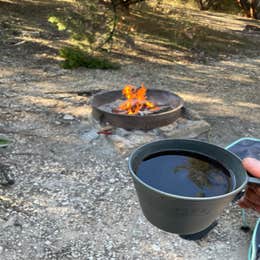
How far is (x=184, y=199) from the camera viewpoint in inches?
54.8

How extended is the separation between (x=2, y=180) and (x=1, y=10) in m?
5.12

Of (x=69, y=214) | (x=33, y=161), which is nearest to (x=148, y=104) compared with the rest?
(x=33, y=161)

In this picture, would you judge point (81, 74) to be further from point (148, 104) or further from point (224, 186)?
point (224, 186)

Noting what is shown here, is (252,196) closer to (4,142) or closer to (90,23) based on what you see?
(4,142)

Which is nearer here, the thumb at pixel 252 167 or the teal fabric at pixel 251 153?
the thumb at pixel 252 167

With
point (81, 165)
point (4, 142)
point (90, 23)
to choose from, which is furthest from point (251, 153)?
point (90, 23)

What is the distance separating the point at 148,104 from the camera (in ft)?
12.1

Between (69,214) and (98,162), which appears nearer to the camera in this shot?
(69,214)

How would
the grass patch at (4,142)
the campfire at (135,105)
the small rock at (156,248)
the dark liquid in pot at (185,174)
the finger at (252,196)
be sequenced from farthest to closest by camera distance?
1. the campfire at (135,105)
2. the grass patch at (4,142)
3. the small rock at (156,248)
4. the finger at (252,196)
5. the dark liquid in pot at (185,174)

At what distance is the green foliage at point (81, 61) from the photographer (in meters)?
5.25

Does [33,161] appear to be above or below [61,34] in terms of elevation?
below

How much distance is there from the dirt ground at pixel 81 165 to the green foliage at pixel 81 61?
0.12 metres

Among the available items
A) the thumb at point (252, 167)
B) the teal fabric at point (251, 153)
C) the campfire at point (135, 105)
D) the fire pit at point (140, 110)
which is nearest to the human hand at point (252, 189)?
the thumb at point (252, 167)

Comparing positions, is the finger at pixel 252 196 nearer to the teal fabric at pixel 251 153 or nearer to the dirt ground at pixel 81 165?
the teal fabric at pixel 251 153
